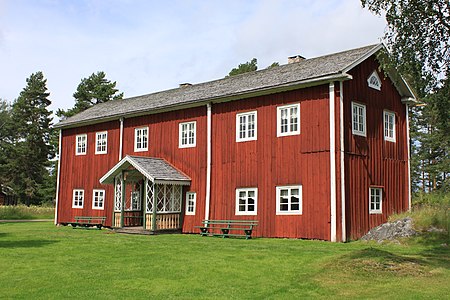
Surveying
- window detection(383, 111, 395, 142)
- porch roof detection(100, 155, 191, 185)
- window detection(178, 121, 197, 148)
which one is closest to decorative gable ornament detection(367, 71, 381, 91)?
window detection(383, 111, 395, 142)

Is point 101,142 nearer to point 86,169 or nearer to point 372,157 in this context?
point 86,169

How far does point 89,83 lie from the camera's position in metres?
54.3

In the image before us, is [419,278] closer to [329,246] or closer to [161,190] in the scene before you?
[329,246]

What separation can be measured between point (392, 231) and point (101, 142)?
1671 centimetres

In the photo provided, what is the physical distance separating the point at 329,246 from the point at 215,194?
7007 millimetres

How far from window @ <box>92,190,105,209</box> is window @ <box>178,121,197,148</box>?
6453mm

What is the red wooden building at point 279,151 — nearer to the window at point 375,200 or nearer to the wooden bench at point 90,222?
the window at point 375,200

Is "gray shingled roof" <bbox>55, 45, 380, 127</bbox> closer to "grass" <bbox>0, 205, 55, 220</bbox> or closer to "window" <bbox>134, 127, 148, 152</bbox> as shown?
"window" <bbox>134, 127, 148, 152</bbox>

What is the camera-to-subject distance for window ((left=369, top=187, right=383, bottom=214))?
62.5 ft

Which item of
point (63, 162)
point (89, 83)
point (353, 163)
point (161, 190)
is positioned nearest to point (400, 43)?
point (353, 163)

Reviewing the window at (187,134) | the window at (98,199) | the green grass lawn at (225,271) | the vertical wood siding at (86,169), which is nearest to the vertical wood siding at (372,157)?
the green grass lawn at (225,271)

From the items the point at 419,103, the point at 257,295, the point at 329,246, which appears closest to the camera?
the point at 257,295

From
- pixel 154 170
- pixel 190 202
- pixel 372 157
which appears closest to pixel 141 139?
pixel 154 170

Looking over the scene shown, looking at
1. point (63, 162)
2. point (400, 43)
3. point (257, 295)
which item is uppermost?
point (400, 43)
